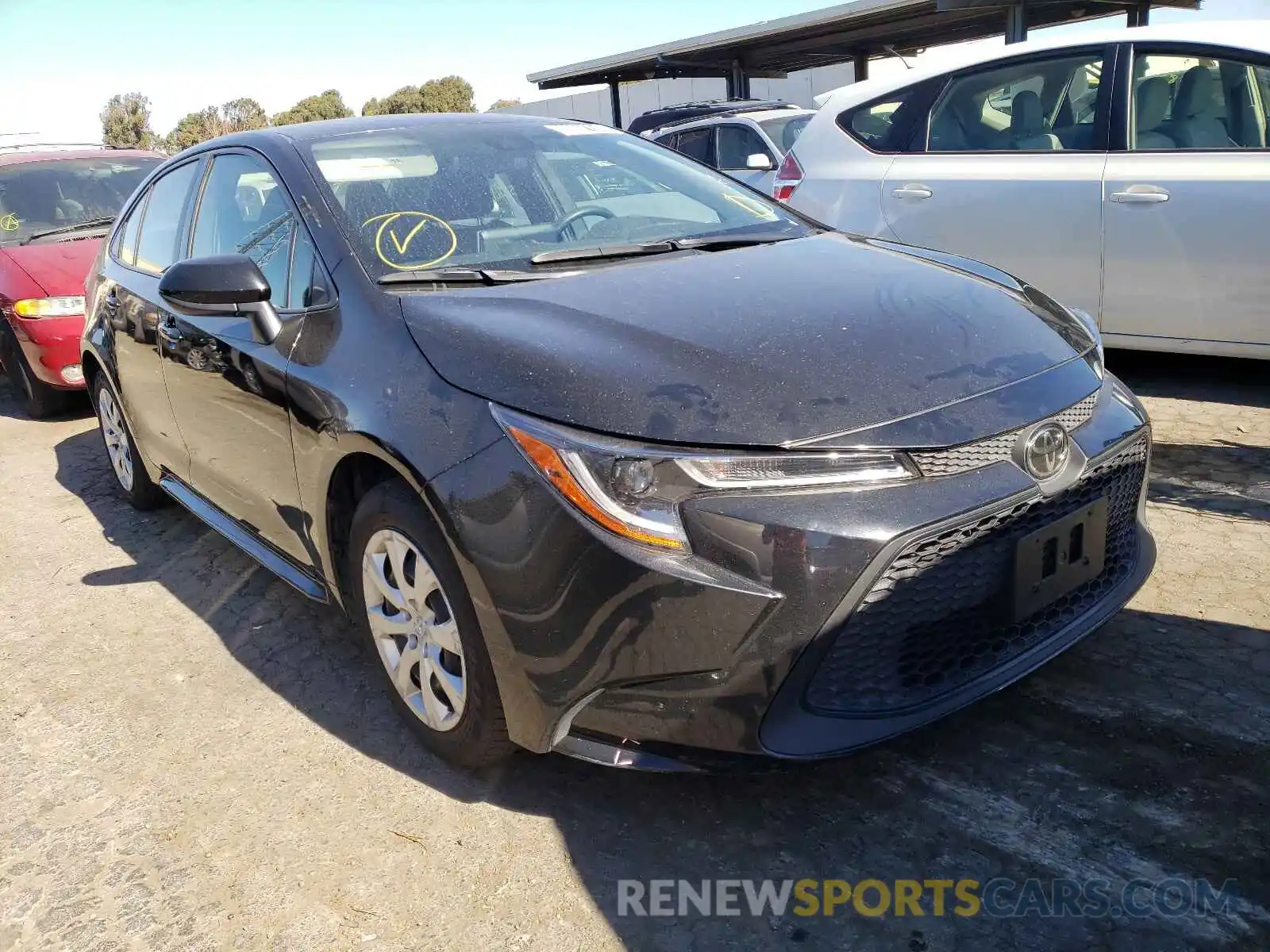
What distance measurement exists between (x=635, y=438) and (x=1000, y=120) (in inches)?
158

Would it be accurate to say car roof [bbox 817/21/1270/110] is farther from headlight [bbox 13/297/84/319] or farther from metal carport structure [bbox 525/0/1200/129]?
metal carport structure [bbox 525/0/1200/129]

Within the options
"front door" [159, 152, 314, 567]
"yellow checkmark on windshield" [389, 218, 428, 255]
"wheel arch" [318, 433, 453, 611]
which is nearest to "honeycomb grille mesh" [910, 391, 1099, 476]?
"wheel arch" [318, 433, 453, 611]

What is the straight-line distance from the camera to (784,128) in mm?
10391

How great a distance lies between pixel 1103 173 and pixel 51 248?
631 centimetres

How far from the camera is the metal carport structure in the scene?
17.5 metres

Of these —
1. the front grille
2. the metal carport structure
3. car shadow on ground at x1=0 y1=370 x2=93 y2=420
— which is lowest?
car shadow on ground at x1=0 y1=370 x2=93 y2=420

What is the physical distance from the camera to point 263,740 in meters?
2.89

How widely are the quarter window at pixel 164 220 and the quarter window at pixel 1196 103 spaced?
13.2 feet

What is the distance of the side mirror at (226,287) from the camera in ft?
9.37

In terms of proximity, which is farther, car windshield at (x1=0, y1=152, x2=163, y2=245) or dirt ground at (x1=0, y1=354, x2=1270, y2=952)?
car windshield at (x1=0, y1=152, x2=163, y2=245)

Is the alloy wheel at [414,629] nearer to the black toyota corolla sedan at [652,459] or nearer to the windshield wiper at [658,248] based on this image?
the black toyota corolla sedan at [652,459]

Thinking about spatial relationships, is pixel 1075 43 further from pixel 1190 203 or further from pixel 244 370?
pixel 244 370

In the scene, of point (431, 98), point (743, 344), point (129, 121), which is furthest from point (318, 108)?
point (743, 344)

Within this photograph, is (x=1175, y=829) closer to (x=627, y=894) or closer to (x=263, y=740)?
(x=627, y=894)
